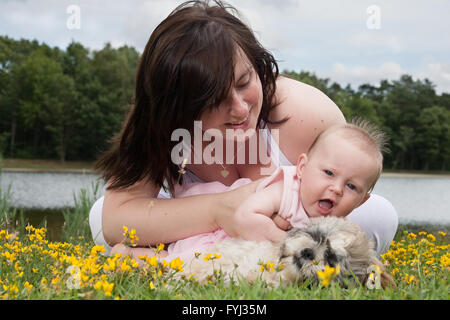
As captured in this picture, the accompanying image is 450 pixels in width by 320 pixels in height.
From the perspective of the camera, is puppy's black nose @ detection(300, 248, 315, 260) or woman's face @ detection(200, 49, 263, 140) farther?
woman's face @ detection(200, 49, 263, 140)

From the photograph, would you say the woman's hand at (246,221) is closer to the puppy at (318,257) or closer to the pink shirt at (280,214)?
the pink shirt at (280,214)

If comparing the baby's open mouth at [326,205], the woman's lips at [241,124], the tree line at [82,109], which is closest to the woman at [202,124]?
the woman's lips at [241,124]

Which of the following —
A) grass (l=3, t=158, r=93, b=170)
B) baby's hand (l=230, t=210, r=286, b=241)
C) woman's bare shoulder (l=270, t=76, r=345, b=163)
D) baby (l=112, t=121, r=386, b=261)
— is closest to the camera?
baby's hand (l=230, t=210, r=286, b=241)

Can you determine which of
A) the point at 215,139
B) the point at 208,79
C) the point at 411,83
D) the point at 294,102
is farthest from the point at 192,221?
the point at 411,83

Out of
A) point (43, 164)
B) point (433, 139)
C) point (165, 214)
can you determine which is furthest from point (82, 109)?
point (165, 214)

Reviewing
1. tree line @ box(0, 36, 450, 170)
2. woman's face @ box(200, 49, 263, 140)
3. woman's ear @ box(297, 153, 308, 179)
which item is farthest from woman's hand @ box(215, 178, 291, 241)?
tree line @ box(0, 36, 450, 170)

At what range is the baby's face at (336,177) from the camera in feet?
9.55

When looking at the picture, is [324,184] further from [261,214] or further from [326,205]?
[261,214]

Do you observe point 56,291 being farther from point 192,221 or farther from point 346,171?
point 346,171

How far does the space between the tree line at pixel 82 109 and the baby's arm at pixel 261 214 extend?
105 ft

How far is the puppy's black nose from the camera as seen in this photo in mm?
2320

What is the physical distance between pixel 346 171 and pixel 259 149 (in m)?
1.13

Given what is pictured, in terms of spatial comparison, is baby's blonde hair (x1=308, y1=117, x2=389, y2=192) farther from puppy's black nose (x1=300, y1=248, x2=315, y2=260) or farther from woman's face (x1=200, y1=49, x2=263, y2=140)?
puppy's black nose (x1=300, y1=248, x2=315, y2=260)
